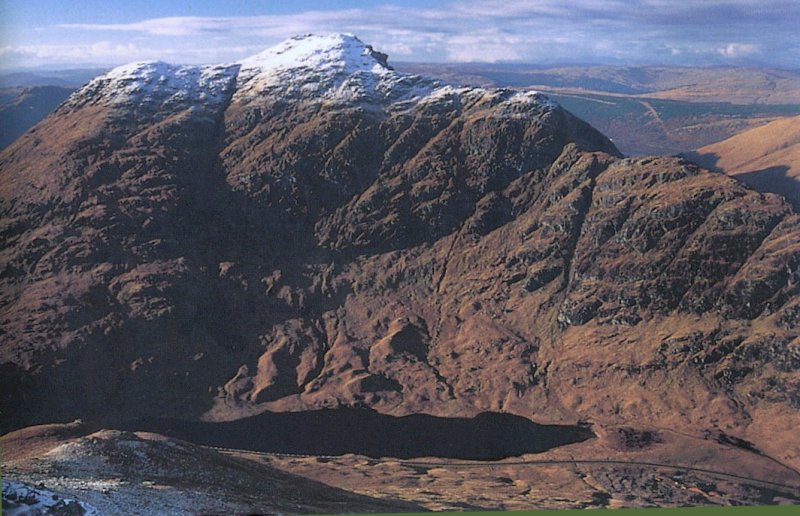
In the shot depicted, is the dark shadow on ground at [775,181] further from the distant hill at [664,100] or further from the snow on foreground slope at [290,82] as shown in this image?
the snow on foreground slope at [290,82]

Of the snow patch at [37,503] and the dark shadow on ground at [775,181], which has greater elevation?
the dark shadow on ground at [775,181]

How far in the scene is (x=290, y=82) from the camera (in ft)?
255

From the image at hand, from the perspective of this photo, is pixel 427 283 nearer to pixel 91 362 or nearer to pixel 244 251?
pixel 244 251

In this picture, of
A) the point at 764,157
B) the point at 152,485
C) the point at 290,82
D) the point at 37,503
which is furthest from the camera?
the point at 764,157

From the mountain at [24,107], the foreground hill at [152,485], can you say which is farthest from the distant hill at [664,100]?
the foreground hill at [152,485]

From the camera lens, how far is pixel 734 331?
5597cm

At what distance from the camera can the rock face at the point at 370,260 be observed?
56.3 m

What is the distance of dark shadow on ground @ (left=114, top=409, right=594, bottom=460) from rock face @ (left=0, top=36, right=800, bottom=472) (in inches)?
68.7

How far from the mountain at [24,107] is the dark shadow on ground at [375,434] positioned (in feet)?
82.7

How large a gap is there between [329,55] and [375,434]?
126 ft

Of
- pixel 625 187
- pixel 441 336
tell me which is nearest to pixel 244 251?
pixel 441 336

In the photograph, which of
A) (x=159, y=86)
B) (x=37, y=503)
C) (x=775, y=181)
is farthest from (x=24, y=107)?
(x=775, y=181)

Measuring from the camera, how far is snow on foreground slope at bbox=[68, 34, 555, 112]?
7444cm

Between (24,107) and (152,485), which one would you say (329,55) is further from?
(152,485)
